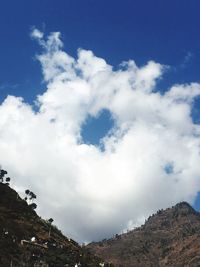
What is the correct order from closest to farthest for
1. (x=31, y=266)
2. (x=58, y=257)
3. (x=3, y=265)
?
(x=3, y=265), (x=31, y=266), (x=58, y=257)

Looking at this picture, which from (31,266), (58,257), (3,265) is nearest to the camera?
(3,265)

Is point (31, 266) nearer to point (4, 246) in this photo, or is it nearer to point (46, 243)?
point (4, 246)

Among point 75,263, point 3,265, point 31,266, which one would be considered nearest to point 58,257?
point 75,263

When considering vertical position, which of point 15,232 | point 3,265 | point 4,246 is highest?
point 15,232

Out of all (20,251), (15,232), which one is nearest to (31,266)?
(20,251)

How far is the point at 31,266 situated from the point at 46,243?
110 feet

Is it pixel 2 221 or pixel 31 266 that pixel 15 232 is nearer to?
pixel 2 221

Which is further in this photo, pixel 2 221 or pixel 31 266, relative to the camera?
pixel 2 221

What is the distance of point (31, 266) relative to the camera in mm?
165625

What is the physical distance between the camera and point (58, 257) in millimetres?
185375

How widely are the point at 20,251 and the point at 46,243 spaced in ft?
87.7

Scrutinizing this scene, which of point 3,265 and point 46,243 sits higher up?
point 46,243

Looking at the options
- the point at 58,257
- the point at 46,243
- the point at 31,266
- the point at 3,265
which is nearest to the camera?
the point at 3,265

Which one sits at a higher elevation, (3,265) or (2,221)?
(2,221)
